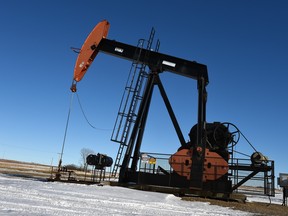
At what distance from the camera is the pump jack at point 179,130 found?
411 inches

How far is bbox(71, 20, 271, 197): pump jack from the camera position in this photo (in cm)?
1044

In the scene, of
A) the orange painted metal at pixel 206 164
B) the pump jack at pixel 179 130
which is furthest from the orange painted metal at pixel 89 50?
the orange painted metal at pixel 206 164

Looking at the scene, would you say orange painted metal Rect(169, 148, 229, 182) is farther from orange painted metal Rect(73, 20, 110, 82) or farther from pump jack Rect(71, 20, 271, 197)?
orange painted metal Rect(73, 20, 110, 82)

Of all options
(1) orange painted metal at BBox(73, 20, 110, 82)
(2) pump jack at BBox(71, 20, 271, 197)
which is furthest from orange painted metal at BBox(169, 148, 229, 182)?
(1) orange painted metal at BBox(73, 20, 110, 82)

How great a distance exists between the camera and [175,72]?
1212cm

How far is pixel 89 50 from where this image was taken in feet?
40.9

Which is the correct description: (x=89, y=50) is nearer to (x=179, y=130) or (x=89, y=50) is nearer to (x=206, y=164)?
(x=179, y=130)

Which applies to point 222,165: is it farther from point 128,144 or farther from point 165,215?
point 165,215

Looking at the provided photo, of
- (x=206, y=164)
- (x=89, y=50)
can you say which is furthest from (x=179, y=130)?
(x=89, y=50)

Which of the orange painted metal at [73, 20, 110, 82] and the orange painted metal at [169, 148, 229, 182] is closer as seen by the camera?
the orange painted metal at [169, 148, 229, 182]

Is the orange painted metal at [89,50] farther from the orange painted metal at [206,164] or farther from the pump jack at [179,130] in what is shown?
the orange painted metal at [206,164]

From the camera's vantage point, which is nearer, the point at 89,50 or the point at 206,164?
the point at 206,164

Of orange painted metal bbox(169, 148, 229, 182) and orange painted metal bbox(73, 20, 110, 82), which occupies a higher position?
orange painted metal bbox(73, 20, 110, 82)

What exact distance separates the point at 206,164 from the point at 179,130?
1.86 meters
